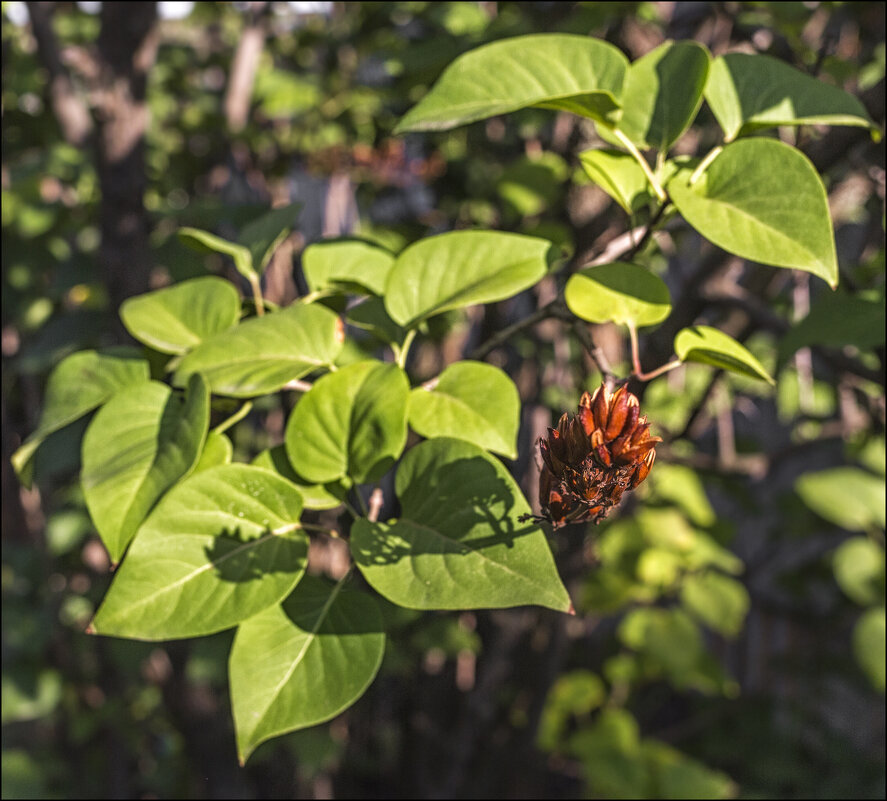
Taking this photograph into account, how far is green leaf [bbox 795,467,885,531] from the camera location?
1162 mm

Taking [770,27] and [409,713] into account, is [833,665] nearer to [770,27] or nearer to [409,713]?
[409,713]

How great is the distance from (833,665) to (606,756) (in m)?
0.86

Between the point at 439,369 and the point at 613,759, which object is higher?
the point at 439,369

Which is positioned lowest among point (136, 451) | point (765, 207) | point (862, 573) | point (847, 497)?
point (862, 573)

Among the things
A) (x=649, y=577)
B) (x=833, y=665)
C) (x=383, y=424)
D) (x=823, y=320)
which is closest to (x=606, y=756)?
(x=649, y=577)

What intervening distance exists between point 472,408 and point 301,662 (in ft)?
0.63

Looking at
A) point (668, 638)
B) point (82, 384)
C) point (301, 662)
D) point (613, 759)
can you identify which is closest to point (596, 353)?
point (301, 662)

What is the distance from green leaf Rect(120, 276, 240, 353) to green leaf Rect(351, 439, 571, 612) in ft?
0.66

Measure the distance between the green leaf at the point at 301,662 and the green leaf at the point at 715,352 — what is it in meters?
0.26

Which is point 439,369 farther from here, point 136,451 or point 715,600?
point 136,451

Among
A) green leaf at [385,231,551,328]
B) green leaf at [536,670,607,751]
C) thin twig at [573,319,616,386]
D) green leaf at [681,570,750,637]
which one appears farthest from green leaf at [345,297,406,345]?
green leaf at [536,670,607,751]

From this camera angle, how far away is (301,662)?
46 centimetres

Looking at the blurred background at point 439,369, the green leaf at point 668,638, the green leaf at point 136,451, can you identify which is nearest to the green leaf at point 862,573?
the blurred background at point 439,369

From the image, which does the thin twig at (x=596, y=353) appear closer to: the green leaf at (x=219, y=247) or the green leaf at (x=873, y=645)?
the green leaf at (x=219, y=247)
